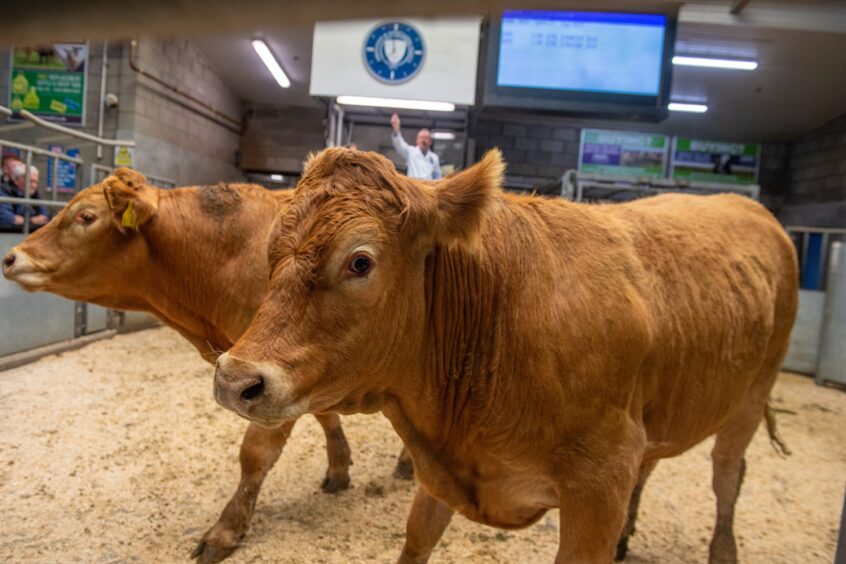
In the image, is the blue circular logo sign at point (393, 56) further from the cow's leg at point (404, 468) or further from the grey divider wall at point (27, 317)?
the cow's leg at point (404, 468)

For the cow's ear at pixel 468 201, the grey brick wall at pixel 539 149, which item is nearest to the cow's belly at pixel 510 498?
the cow's ear at pixel 468 201

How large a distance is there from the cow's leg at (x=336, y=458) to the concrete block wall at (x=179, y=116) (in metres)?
6.96

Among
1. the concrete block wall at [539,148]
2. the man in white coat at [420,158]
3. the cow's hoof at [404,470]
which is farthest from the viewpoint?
the concrete block wall at [539,148]

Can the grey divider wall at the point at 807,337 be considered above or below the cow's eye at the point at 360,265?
below

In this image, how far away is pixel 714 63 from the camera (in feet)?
24.5

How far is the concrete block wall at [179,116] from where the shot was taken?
915 centimetres

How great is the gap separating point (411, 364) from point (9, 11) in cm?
143

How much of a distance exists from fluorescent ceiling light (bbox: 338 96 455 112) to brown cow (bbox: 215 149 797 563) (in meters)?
4.49

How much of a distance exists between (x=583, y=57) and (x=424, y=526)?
263 inches

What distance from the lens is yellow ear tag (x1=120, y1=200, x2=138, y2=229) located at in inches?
122

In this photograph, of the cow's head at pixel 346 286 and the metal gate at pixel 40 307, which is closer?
the cow's head at pixel 346 286

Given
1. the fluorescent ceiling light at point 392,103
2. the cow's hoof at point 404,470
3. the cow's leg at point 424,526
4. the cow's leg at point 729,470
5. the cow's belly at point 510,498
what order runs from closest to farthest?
the cow's belly at point 510,498
the cow's leg at point 424,526
the cow's leg at point 729,470
the cow's hoof at point 404,470
the fluorescent ceiling light at point 392,103

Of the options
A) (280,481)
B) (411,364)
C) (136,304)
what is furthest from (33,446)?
(411,364)

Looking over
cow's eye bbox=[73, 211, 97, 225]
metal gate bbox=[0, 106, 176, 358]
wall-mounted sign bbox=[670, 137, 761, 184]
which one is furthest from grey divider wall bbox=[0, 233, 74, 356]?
wall-mounted sign bbox=[670, 137, 761, 184]
